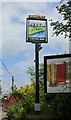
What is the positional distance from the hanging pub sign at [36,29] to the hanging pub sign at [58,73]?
1.25 metres

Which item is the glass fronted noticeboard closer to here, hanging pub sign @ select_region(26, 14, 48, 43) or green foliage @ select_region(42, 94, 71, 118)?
hanging pub sign @ select_region(26, 14, 48, 43)

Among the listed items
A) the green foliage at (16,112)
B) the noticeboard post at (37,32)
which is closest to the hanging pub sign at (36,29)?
the noticeboard post at (37,32)

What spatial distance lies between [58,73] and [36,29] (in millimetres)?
2537

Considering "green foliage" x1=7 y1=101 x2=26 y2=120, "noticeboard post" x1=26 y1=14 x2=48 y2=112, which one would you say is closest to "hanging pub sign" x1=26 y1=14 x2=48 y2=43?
"noticeboard post" x1=26 y1=14 x2=48 y2=112

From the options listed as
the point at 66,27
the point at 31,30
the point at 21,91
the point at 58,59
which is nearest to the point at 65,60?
the point at 58,59

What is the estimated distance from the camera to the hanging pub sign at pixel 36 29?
825 inches

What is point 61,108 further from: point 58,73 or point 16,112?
point 58,73

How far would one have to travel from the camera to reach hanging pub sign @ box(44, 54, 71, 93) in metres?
20.9

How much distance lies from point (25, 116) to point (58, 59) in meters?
3.84

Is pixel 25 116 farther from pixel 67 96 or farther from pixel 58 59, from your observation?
pixel 58 59

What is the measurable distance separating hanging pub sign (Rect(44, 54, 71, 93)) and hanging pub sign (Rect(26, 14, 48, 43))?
4.10 feet

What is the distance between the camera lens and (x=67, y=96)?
1867cm

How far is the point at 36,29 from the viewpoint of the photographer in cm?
2105

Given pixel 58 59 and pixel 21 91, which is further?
pixel 21 91
